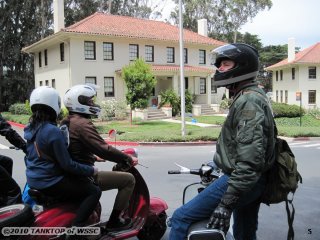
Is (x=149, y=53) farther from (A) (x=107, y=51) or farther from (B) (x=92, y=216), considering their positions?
(B) (x=92, y=216)

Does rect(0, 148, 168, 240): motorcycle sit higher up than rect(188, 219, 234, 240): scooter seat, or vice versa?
rect(188, 219, 234, 240): scooter seat

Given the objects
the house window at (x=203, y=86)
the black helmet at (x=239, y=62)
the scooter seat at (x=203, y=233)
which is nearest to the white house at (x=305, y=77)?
the house window at (x=203, y=86)

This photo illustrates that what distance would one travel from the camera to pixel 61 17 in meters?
32.3

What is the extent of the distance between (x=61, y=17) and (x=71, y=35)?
4485 mm

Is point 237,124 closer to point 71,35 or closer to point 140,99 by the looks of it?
point 140,99

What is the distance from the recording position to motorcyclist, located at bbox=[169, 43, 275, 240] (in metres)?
2.46

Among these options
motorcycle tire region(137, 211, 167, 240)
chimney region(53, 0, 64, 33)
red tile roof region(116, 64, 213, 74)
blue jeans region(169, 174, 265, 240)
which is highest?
chimney region(53, 0, 64, 33)

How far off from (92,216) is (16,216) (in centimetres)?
83

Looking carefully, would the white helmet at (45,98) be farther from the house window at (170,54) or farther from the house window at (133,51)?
the house window at (170,54)

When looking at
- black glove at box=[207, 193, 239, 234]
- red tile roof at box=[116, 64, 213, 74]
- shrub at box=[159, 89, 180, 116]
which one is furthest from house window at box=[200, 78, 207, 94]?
black glove at box=[207, 193, 239, 234]

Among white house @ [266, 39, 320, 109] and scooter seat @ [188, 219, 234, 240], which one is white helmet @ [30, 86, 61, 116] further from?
white house @ [266, 39, 320, 109]

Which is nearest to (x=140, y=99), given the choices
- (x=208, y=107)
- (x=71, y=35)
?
(x=71, y=35)

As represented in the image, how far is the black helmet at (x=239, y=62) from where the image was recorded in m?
2.74

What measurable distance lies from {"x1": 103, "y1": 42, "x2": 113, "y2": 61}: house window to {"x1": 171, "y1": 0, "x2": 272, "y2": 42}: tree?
1920 cm
